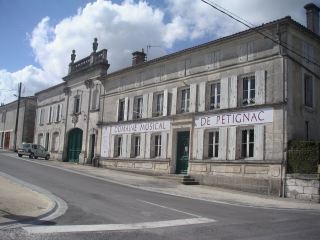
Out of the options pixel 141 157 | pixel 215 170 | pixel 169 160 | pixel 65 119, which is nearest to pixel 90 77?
pixel 65 119

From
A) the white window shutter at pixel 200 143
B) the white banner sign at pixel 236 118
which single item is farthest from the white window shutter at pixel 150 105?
the white window shutter at pixel 200 143

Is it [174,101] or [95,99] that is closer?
[174,101]

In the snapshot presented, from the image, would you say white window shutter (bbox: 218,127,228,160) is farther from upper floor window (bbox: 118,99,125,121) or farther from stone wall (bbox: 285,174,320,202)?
upper floor window (bbox: 118,99,125,121)

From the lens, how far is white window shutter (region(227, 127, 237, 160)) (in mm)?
20516

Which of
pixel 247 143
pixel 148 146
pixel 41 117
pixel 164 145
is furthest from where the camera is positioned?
pixel 41 117

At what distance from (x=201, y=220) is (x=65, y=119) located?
94.3 ft

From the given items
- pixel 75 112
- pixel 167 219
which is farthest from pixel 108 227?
pixel 75 112

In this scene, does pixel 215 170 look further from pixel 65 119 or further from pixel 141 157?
pixel 65 119

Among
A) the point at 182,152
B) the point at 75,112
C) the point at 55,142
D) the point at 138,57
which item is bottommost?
the point at 182,152

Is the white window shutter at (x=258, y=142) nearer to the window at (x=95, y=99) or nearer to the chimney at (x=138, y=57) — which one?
the chimney at (x=138, y=57)

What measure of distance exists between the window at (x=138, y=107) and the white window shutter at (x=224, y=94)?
7.81 m

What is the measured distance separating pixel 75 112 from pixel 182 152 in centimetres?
1503

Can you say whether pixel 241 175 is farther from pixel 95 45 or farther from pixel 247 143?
pixel 95 45

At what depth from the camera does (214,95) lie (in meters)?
22.6
